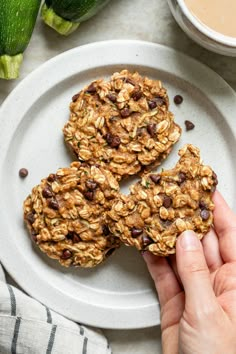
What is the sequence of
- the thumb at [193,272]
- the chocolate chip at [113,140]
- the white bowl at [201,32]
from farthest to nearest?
the chocolate chip at [113,140]
the white bowl at [201,32]
the thumb at [193,272]

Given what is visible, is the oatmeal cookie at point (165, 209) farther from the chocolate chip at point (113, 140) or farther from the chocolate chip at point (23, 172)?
the chocolate chip at point (23, 172)

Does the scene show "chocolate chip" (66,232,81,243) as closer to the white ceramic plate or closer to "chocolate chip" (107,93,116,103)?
the white ceramic plate

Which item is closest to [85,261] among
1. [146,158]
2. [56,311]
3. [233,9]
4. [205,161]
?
[56,311]

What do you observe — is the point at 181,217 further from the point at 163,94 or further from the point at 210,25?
the point at 210,25

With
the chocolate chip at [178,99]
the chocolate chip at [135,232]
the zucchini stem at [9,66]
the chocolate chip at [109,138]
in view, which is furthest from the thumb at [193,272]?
the zucchini stem at [9,66]

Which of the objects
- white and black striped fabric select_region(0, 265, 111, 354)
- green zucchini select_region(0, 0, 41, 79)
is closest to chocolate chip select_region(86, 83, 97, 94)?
green zucchini select_region(0, 0, 41, 79)

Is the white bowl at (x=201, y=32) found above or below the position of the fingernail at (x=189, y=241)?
above

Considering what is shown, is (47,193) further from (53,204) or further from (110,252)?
(110,252)
